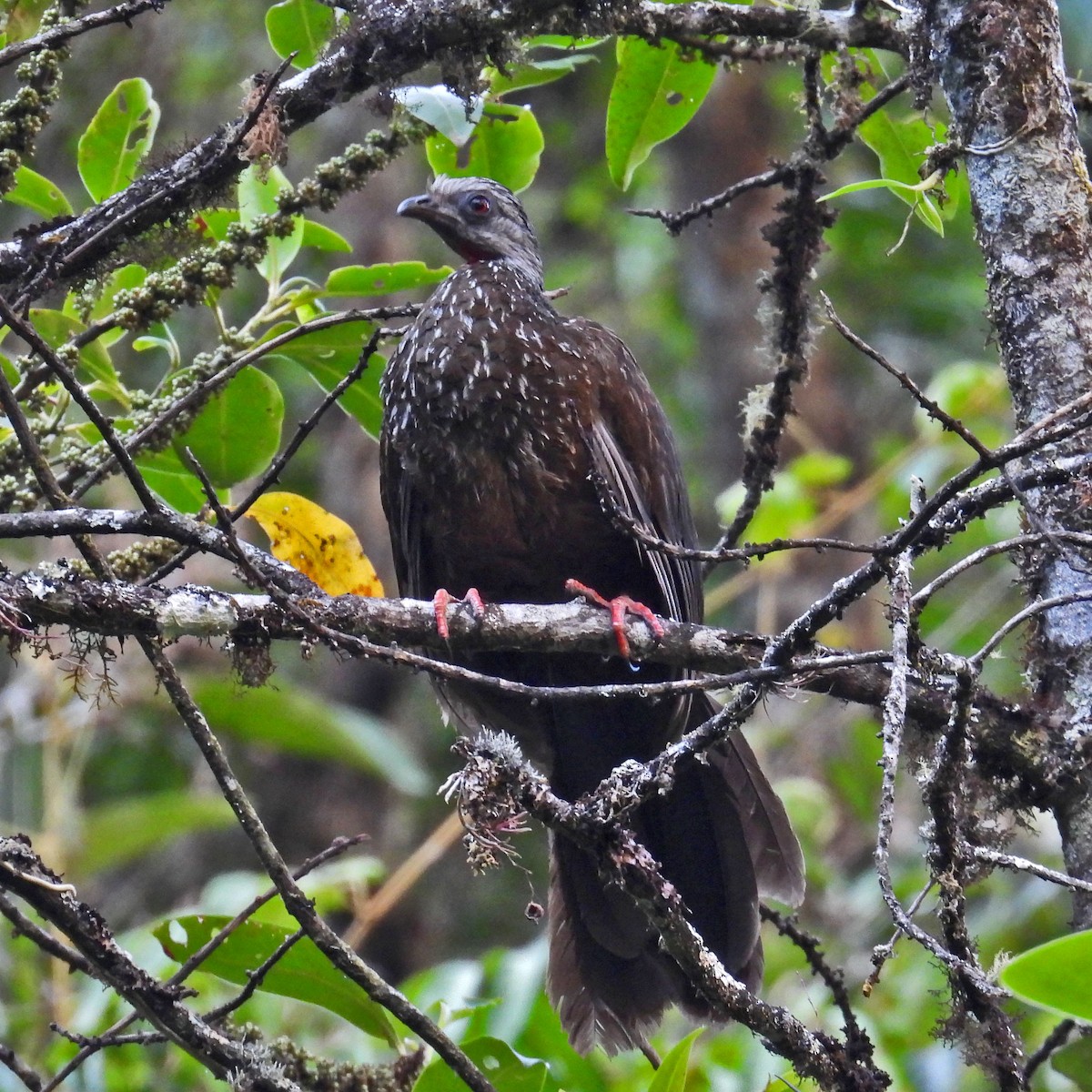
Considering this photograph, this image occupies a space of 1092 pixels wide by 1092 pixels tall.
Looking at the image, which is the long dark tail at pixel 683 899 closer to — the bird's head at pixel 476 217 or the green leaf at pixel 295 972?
the green leaf at pixel 295 972

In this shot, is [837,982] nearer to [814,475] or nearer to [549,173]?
[814,475]

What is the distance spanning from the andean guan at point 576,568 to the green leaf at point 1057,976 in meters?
1.73

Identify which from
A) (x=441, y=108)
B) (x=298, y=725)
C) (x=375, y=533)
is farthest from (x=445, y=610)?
(x=375, y=533)

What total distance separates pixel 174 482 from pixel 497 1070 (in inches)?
59.2

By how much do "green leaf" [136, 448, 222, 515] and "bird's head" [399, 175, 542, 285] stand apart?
4.66ft

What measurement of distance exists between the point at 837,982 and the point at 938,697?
586mm

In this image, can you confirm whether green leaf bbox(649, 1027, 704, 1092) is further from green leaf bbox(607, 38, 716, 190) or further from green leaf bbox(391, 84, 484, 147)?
green leaf bbox(607, 38, 716, 190)

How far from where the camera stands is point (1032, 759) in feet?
8.34

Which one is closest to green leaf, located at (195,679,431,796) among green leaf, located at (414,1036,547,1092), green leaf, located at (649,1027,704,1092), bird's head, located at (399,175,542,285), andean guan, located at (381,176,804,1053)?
andean guan, located at (381,176,804,1053)

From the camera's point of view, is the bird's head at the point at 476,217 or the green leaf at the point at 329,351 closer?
the green leaf at the point at 329,351

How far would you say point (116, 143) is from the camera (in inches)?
122

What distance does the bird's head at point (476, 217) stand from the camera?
4.23 metres

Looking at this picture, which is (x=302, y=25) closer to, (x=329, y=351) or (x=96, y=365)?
(x=329, y=351)

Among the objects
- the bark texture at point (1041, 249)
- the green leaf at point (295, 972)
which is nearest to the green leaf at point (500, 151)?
the bark texture at point (1041, 249)
